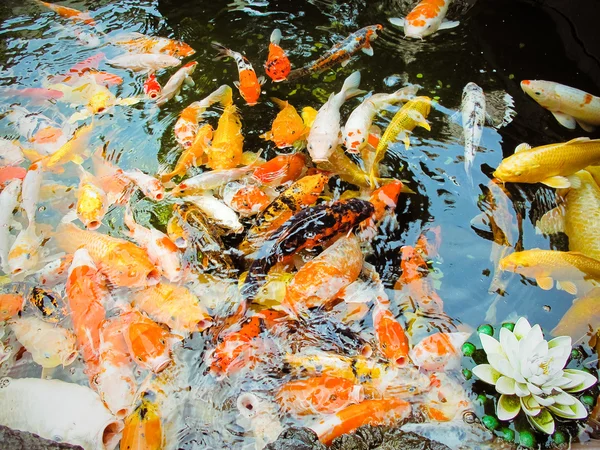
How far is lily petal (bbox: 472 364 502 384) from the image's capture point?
260cm

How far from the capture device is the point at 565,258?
3.05 m

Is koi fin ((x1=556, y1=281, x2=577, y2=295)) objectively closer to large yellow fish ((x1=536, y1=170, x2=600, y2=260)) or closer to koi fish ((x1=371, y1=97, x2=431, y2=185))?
large yellow fish ((x1=536, y1=170, x2=600, y2=260))

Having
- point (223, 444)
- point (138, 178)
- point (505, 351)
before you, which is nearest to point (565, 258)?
point (505, 351)

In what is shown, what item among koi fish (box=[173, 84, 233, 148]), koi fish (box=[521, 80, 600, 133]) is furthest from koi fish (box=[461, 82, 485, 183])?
koi fish (box=[173, 84, 233, 148])

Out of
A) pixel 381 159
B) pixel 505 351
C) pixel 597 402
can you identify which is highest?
pixel 381 159

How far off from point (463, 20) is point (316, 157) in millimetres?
2949

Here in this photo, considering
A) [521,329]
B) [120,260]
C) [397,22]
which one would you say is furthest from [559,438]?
[397,22]

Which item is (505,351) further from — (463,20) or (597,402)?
(463,20)

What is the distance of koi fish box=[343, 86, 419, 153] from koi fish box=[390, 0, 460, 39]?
1003 mm

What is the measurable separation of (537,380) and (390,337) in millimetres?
815

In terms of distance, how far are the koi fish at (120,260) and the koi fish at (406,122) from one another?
1.97 metres

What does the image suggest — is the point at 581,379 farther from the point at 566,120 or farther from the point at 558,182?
the point at 566,120

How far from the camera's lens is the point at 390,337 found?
286 centimetres

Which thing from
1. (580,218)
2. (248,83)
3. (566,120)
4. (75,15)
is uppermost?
(75,15)
